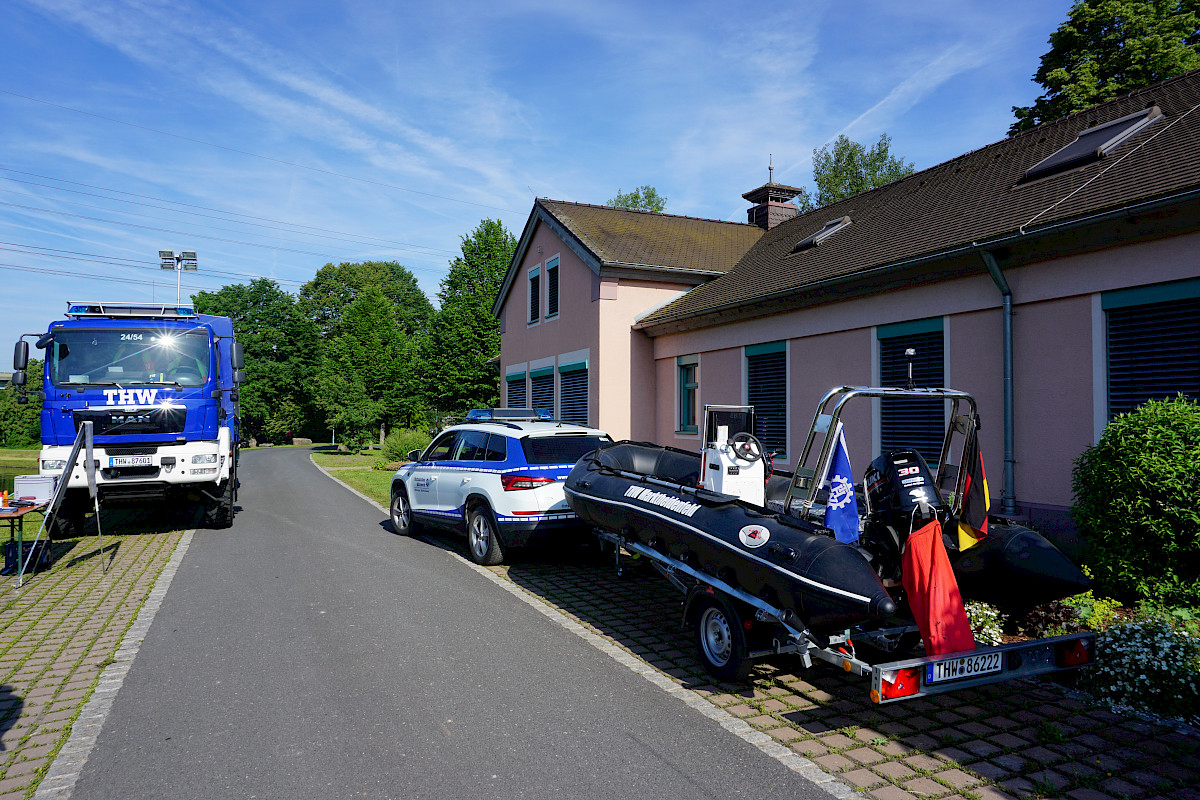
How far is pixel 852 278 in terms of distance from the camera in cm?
1148

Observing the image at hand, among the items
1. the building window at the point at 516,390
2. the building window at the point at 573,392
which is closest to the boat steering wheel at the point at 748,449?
the building window at the point at 573,392

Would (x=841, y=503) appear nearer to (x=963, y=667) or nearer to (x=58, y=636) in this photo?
(x=963, y=667)

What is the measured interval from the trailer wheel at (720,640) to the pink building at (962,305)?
207 inches

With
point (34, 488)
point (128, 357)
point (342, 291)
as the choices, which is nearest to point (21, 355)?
point (128, 357)

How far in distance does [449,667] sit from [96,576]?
18.8ft

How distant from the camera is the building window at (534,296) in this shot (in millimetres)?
22734

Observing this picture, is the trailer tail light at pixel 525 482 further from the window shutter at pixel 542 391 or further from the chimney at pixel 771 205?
the chimney at pixel 771 205

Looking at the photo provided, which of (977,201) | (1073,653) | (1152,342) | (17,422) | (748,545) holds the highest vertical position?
(977,201)

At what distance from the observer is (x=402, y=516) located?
11922 mm

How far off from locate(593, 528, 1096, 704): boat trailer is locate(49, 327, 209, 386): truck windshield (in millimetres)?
9283

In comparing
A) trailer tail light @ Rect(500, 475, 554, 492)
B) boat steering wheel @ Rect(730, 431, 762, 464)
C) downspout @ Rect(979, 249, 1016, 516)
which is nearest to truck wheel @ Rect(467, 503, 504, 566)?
trailer tail light @ Rect(500, 475, 554, 492)

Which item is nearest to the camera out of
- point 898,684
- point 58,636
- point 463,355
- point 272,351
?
point 898,684

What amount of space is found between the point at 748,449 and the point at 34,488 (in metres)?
7.98

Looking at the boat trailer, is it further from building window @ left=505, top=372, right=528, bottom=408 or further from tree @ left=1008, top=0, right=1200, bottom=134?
tree @ left=1008, top=0, right=1200, bottom=134
